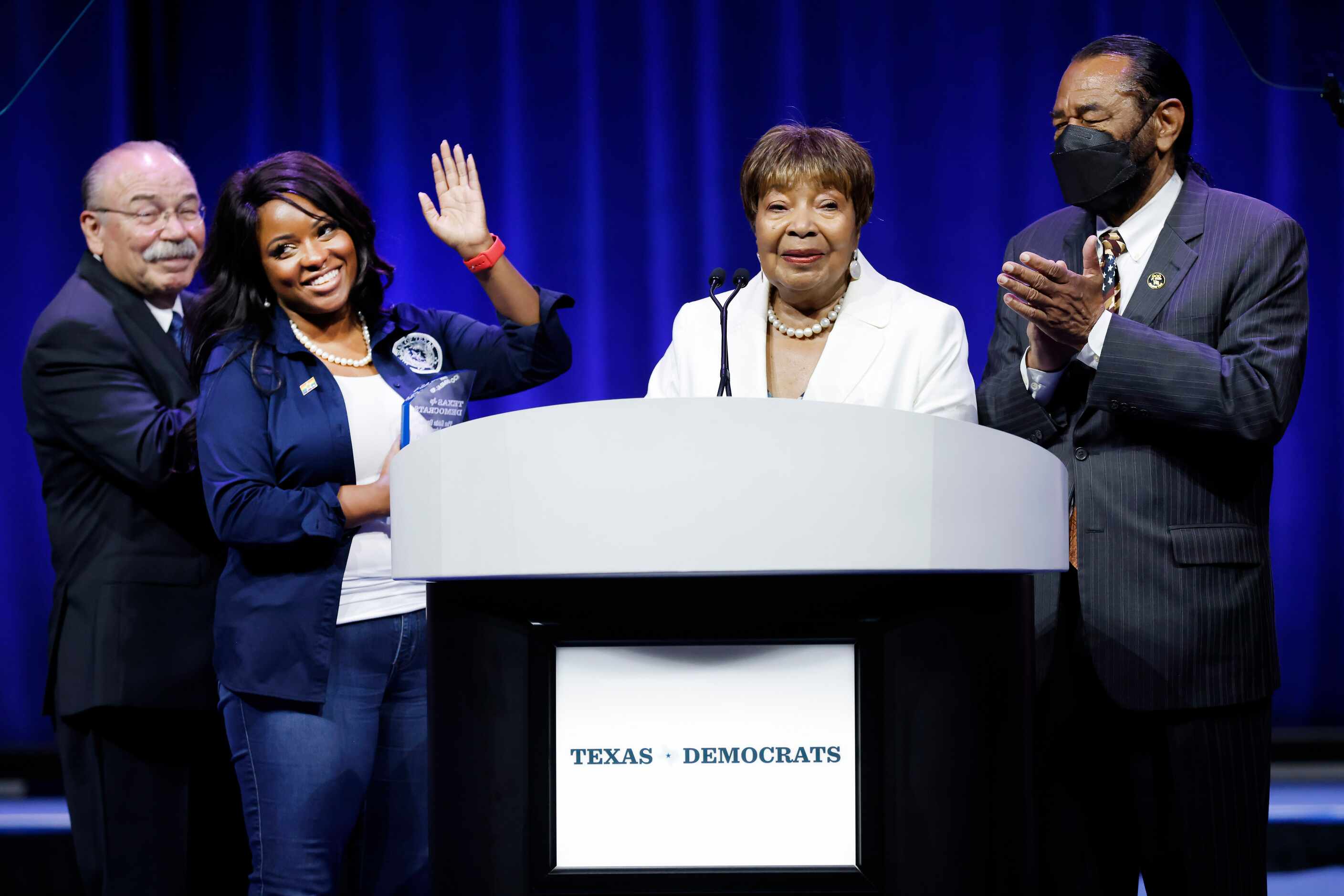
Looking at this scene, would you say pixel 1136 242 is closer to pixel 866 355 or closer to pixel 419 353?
pixel 866 355

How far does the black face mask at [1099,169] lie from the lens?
1.69m

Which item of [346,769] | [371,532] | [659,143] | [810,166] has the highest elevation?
[659,143]

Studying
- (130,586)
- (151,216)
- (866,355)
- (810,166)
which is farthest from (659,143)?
(866,355)

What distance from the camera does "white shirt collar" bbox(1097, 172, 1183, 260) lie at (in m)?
1.70

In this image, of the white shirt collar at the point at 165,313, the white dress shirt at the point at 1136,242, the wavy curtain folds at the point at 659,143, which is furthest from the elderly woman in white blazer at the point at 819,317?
the wavy curtain folds at the point at 659,143

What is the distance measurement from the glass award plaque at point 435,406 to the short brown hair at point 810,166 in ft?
1.74

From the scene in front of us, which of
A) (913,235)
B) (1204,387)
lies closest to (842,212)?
(1204,387)

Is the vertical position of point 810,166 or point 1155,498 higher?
point 810,166

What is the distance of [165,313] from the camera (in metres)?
2.41

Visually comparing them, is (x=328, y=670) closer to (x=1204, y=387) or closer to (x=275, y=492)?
(x=275, y=492)

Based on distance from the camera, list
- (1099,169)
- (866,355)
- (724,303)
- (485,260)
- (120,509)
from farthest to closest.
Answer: (120,509)
(485,260)
(1099,169)
(866,355)
(724,303)

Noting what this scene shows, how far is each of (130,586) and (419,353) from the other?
0.71 m

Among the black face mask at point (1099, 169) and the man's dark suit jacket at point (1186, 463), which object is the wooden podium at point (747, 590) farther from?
the black face mask at point (1099, 169)

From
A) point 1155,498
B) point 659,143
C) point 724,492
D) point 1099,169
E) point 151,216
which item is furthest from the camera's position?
point 659,143
